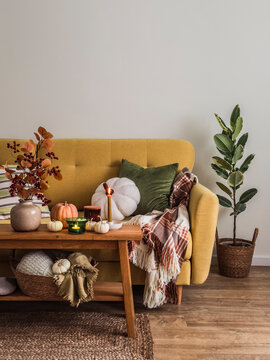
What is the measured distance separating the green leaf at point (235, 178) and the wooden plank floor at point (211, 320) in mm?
695

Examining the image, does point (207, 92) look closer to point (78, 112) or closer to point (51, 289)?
point (78, 112)

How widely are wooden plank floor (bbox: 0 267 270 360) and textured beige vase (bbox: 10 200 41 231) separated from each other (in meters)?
0.60

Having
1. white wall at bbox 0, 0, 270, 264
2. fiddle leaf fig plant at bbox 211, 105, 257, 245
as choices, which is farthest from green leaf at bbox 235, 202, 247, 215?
white wall at bbox 0, 0, 270, 264

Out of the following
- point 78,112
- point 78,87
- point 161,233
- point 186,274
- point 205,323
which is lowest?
point 205,323

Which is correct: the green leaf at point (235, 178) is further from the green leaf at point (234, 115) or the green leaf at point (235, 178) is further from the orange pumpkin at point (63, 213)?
the orange pumpkin at point (63, 213)

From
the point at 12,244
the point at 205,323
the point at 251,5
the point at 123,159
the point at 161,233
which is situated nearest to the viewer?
the point at 12,244

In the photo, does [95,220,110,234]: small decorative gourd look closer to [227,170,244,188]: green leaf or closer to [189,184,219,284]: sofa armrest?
[189,184,219,284]: sofa armrest

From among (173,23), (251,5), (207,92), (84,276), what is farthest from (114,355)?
(251,5)

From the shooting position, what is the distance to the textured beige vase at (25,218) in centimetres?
193

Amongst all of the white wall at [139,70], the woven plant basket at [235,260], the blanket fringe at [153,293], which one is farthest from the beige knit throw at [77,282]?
the white wall at [139,70]

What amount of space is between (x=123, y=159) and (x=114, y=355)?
1.50 metres

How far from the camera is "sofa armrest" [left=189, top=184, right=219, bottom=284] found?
2.26m

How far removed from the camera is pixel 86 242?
1.90 metres

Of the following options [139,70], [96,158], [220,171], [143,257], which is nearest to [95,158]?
[96,158]
